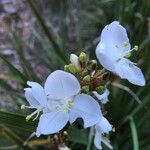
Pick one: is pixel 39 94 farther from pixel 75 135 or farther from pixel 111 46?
pixel 75 135

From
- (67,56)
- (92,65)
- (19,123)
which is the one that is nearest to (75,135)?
(19,123)

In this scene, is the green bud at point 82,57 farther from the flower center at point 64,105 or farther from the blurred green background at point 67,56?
the blurred green background at point 67,56

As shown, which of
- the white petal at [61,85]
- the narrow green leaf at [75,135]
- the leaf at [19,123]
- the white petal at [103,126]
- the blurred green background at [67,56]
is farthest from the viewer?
the blurred green background at [67,56]

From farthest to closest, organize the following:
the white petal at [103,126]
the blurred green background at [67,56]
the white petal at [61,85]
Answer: the blurred green background at [67,56]
the white petal at [103,126]
the white petal at [61,85]

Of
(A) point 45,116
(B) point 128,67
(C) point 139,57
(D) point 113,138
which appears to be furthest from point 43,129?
(C) point 139,57

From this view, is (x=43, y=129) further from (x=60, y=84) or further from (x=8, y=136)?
(x=8, y=136)

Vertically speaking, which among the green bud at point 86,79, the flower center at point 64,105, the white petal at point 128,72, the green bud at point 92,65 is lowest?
the white petal at point 128,72

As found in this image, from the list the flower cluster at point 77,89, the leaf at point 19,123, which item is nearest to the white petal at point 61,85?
the flower cluster at point 77,89

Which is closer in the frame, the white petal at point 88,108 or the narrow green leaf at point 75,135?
the white petal at point 88,108
